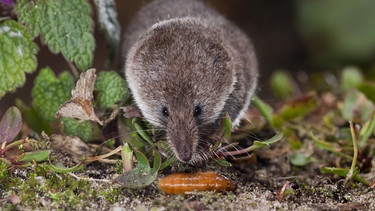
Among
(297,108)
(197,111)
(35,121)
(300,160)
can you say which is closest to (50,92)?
(35,121)

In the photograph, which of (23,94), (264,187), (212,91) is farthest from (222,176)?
(23,94)

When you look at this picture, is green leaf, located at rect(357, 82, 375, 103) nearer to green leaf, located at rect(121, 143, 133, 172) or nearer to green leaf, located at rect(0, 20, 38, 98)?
green leaf, located at rect(121, 143, 133, 172)

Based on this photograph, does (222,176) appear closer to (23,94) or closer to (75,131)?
(75,131)

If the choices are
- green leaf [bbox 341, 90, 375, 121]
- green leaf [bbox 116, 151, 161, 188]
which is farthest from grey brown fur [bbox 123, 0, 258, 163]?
green leaf [bbox 341, 90, 375, 121]

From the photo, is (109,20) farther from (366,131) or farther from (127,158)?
(366,131)

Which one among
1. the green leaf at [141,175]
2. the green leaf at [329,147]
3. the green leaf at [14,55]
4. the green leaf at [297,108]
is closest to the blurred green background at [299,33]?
the green leaf at [297,108]

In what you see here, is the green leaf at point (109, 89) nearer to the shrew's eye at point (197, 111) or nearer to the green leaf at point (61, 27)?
the green leaf at point (61, 27)
